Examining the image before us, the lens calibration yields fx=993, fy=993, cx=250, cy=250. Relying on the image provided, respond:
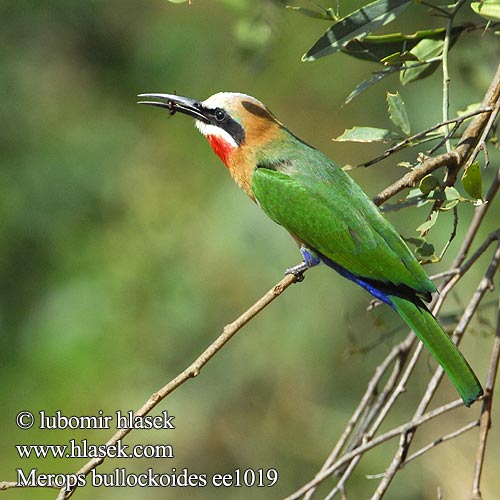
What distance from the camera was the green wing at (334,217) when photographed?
2.33 m

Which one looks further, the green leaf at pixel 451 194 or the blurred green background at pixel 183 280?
the blurred green background at pixel 183 280

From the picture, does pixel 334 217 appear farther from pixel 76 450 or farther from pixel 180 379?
pixel 76 450

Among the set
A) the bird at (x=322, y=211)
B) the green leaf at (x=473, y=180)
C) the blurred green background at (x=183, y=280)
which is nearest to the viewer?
the green leaf at (x=473, y=180)

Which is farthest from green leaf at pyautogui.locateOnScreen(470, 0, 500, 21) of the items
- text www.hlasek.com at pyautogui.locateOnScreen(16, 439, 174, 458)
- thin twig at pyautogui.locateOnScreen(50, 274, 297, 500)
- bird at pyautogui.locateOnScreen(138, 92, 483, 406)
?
text www.hlasek.com at pyautogui.locateOnScreen(16, 439, 174, 458)

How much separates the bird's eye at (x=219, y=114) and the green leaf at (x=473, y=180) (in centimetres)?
91

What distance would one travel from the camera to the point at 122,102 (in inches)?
165

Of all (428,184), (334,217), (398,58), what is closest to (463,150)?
(428,184)

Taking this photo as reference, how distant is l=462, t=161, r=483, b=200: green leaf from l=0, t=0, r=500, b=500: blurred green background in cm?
125

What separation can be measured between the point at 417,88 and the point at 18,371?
1.80 m

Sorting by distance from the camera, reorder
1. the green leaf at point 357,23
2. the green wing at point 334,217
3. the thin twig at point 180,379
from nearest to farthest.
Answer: the thin twig at point 180,379 → the green leaf at point 357,23 → the green wing at point 334,217

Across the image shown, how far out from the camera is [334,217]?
243cm

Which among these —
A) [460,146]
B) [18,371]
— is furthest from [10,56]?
[460,146]

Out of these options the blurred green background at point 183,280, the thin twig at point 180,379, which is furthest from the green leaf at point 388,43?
the blurred green background at point 183,280

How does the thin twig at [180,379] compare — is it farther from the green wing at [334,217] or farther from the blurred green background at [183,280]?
the blurred green background at [183,280]
